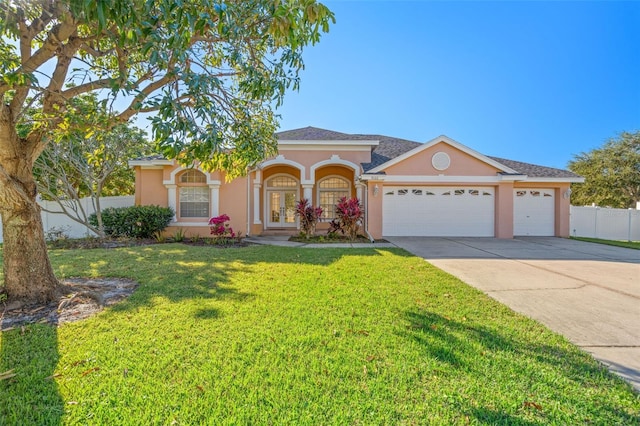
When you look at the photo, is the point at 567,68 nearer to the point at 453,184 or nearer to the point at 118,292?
the point at 453,184

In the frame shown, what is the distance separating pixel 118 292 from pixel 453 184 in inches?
500

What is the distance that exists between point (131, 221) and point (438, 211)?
1340 centimetres

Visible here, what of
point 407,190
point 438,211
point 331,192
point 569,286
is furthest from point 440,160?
point 569,286

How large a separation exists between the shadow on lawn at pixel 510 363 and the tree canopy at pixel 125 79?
12.0ft

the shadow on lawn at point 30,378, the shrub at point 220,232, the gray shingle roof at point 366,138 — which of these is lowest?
the shadow on lawn at point 30,378

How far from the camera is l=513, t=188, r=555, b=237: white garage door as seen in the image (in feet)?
45.3

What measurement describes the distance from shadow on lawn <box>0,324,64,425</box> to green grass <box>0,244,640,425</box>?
13 mm

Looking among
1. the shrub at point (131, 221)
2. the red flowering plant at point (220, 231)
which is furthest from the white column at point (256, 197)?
the shrub at point (131, 221)

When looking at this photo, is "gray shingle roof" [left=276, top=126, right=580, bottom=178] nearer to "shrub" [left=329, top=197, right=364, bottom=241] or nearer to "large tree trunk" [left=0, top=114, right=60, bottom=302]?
"shrub" [left=329, top=197, right=364, bottom=241]

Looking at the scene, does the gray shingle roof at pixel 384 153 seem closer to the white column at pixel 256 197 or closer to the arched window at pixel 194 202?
the arched window at pixel 194 202

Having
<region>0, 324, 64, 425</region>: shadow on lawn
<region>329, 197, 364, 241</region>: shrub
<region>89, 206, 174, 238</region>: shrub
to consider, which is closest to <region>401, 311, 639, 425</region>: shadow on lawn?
<region>0, 324, 64, 425</region>: shadow on lawn

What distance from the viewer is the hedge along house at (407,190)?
12680 mm

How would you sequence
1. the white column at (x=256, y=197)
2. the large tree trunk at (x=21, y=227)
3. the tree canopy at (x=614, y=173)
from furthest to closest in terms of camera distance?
the tree canopy at (x=614, y=173), the white column at (x=256, y=197), the large tree trunk at (x=21, y=227)

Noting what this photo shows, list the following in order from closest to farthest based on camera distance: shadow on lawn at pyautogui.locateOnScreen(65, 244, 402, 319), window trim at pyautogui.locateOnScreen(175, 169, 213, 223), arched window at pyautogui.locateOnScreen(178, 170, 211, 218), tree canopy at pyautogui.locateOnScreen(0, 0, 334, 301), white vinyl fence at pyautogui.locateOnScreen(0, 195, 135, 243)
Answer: tree canopy at pyautogui.locateOnScreen(0, 0, 334, 301) < shadow on lawn at pyautogui.locateOnScreen(65, 244, 402, 319) < white vinyl fence at pyautogui.locateOnScreen(0, 195, 135, 243) < window trim at pyautogui.locateOnScreen(175, 169, 213, 223) < arched window at pyautogui.locateOnScreen(178, 170, 211, 218)
